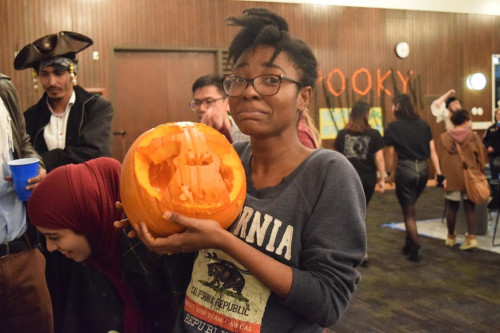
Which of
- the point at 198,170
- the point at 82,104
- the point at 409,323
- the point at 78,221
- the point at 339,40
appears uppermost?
the point at 339,40

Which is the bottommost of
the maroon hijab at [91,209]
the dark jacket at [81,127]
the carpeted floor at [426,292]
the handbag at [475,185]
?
the carpeted floor at [426,292]

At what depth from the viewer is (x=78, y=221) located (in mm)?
1417

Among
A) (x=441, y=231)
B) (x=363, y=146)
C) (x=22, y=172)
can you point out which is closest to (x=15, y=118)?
(x=22, y=172)

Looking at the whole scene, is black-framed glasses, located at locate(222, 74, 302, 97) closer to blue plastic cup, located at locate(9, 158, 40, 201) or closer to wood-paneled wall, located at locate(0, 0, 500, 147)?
blue plastic cup, located at locate(9, 158, 40, 201)

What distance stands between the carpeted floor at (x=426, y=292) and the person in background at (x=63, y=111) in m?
1.96

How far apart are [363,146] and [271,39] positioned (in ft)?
11.1

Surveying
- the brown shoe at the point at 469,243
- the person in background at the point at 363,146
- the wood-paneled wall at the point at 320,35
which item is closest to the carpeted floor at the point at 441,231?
the brown shoe at the point at 469,243

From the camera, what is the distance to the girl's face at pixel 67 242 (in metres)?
1.42

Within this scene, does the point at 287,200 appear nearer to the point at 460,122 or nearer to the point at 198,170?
the point at 198,170

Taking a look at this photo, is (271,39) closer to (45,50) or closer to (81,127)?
(81,127)

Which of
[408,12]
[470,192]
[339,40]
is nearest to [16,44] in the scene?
[339,40]

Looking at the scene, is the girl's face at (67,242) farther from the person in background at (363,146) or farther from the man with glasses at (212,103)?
the person in background at (363,146)

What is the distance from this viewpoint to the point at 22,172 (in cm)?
170

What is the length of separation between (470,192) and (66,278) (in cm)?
401
